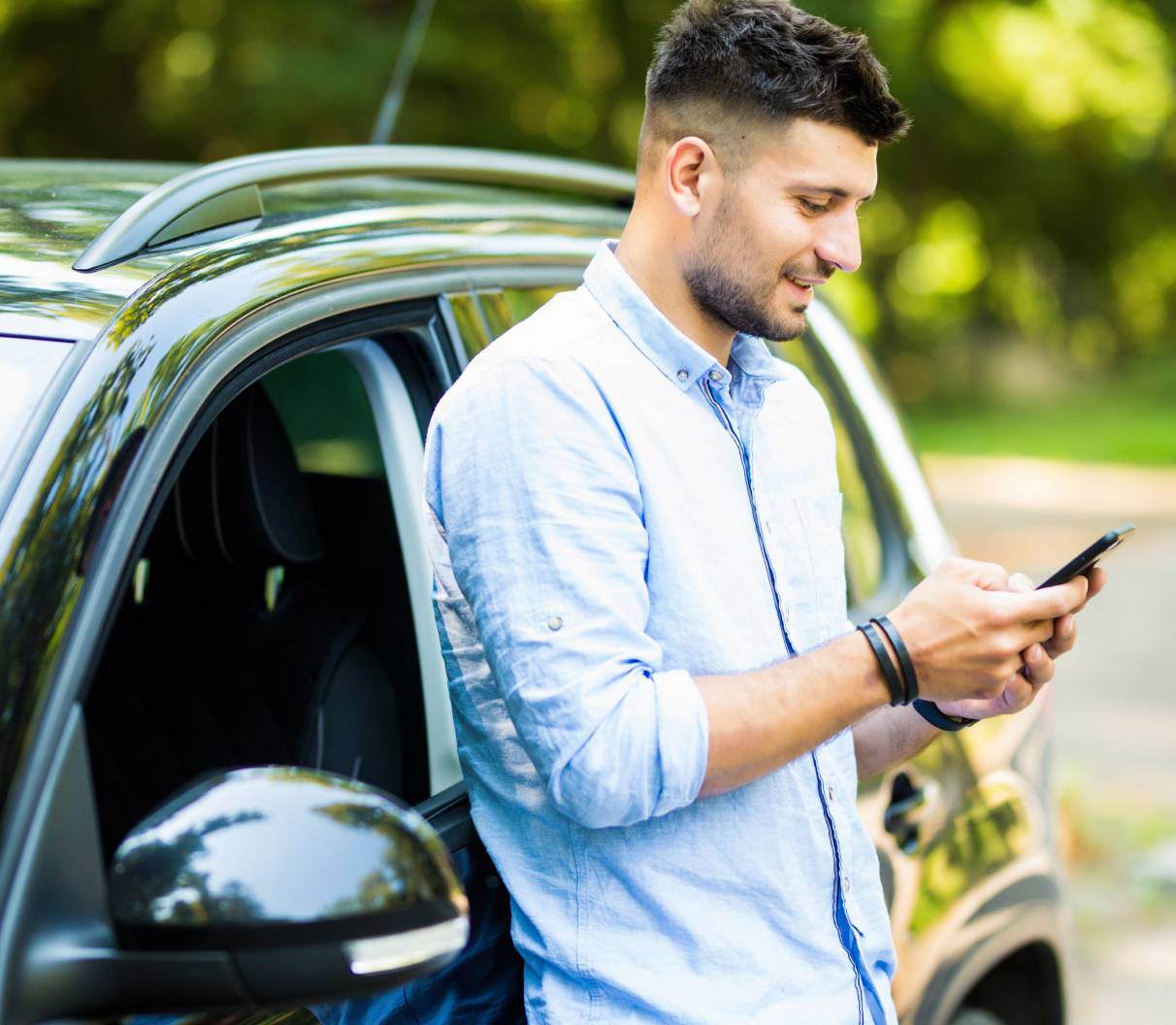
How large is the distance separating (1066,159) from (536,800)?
85.6 feet

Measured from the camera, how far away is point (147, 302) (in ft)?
5.18

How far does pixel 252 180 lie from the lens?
6.40ft

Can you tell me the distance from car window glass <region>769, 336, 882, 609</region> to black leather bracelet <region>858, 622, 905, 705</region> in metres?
1.15

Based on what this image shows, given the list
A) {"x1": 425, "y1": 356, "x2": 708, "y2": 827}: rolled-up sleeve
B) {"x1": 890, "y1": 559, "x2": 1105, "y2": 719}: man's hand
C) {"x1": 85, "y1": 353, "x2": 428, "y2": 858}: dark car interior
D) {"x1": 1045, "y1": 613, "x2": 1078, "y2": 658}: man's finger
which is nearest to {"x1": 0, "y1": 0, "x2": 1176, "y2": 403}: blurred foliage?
{"x1": 85, "y1": 353, "x2": 428, "y2": 858}: dark car interior

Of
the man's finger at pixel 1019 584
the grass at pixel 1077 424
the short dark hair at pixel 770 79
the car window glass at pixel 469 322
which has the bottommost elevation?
the grass at pixel 1077 424

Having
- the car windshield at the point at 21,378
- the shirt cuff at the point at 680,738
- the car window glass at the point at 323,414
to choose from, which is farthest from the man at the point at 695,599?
the car window glass at the point at 323,414

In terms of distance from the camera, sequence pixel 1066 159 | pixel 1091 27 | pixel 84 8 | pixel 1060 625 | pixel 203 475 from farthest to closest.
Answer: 1. pixel 1066 159
2. pixel 1091 27
3. pixel 84 8
4. pixel 203 475
5. pixel 1060 625

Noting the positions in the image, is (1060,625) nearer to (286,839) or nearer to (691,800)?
(691,800)

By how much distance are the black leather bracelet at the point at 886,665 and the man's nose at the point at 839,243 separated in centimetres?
43

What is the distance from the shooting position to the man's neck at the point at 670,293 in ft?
5.81

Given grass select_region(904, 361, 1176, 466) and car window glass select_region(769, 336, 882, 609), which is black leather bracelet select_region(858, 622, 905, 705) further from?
grass select_region(904, 361, 1176, 466)

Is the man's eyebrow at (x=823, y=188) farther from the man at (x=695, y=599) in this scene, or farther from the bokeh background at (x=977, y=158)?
the bokeh background at (x=977, y=158)

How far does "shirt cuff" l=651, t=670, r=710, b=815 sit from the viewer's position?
149 centimetres

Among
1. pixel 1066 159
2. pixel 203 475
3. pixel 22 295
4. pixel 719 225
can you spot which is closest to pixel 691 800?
pixel 719 225
